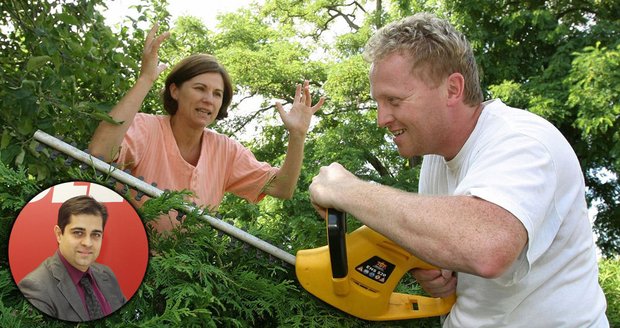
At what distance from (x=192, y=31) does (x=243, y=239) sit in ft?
57.1

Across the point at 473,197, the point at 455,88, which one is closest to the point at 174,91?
the point at 455,88

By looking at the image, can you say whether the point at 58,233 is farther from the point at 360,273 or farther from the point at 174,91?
the point at 174,91

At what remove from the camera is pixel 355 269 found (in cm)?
193

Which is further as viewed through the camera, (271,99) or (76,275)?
(271,99)

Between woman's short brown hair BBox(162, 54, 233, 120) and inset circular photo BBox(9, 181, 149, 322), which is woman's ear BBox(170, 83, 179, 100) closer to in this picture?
woman's short brown hair BBox(162, 54, 233, 120)

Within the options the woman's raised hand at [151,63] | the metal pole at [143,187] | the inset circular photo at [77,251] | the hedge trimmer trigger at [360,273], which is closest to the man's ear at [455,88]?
the hedge trimmer trigger at [360,273]

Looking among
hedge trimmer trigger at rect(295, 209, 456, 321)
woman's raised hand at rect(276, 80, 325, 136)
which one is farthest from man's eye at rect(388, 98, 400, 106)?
woman's raised hand at rect(276, 80, 325, 136)

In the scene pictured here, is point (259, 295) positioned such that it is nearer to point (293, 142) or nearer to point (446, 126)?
point (446, 126)

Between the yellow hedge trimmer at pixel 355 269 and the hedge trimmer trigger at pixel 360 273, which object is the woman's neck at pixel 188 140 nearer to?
the yellow hedge trimmer at pixel 355 269

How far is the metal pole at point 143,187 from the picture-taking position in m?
2.01

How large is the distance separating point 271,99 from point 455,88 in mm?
17432

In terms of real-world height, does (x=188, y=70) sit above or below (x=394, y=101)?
above

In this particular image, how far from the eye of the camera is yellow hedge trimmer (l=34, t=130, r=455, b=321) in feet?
6.30

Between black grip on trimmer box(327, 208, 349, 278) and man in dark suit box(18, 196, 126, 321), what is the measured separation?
0.56 metres
